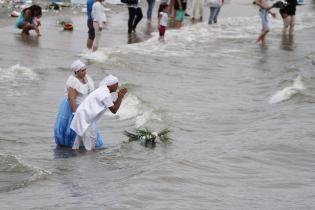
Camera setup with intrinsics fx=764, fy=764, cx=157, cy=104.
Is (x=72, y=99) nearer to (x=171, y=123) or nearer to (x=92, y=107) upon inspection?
(x=92, y=107)

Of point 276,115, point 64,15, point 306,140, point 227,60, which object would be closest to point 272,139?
point 306,140

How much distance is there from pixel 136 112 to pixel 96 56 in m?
5.31

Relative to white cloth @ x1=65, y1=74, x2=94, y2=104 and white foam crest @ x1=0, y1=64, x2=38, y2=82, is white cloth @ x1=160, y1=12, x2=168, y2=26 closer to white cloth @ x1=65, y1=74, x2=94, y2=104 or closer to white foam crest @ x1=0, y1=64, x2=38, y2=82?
white foam crest @ x1=0, y1=64, x2=38, y2=82

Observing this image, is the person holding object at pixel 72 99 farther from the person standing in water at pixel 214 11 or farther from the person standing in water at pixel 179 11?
the person standing in water at pixel 214 11

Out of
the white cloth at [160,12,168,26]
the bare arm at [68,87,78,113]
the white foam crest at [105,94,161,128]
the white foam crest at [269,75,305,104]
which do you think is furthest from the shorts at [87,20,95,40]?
the bare arm at [68,87,78,113]

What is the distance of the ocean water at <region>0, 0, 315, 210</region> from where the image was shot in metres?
8.02

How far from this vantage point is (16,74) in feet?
51.0

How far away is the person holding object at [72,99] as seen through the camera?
973 centimetres

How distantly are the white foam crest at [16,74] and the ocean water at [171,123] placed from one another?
2 centimetres

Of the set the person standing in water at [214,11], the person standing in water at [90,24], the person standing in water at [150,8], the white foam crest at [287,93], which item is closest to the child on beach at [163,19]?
the person standing in water at [90,24]

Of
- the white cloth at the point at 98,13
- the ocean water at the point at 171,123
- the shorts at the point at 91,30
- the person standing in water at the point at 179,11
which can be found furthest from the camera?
the person standing in water at the point at 179,11

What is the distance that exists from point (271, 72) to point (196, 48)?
3731mm

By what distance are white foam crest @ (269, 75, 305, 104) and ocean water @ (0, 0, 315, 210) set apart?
0.21 ft

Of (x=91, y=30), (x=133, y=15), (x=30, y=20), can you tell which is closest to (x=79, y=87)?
(x=91, y=30)
